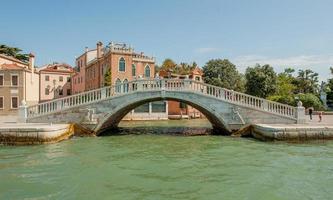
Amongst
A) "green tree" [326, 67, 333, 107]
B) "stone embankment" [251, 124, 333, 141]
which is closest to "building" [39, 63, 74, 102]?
"green tree" [326, 67, 333, 107]

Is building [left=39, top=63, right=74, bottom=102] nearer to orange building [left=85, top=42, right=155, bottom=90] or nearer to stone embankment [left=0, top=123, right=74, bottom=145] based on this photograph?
orange building [left=85, top=42, right=155, bottom=90]

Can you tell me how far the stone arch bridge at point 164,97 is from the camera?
53.8 ft

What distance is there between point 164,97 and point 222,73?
3385cm

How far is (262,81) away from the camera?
38.4 m

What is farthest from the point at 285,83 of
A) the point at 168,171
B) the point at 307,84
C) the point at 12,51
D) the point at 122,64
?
the point at 168,171

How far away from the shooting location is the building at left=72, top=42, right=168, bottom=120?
103ft

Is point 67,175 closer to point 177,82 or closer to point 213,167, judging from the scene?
point 213,167

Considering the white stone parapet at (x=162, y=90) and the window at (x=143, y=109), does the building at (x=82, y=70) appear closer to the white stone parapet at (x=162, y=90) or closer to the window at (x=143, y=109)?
the window at (x=143, y=109)

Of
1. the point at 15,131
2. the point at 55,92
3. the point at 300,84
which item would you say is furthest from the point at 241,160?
the point at 300,84

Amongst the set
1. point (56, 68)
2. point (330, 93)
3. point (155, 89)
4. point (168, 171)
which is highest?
point (56, 68)

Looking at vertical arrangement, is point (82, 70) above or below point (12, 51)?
below

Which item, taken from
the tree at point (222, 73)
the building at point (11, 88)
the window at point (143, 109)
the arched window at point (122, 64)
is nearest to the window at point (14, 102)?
the building at point (11, 88)

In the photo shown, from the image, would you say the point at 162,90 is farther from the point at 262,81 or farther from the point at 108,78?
the point at 262,81

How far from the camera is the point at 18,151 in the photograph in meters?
11.9
